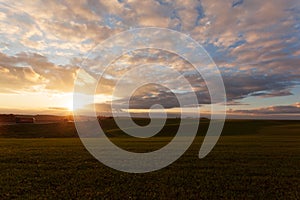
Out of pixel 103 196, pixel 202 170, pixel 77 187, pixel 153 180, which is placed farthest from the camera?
pixel 202 170

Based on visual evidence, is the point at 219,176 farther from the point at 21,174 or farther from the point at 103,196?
the point at 21,174

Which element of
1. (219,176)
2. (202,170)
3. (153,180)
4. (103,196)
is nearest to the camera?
(103,196)

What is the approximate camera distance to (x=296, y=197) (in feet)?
43.1

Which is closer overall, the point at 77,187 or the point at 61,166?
the point at 77,187

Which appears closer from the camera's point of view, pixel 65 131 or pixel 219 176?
pixel 219 176

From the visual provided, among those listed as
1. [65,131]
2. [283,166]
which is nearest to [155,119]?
[65,131]

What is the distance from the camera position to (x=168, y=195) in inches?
516

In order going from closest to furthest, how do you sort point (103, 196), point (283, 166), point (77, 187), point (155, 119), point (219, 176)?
point (103, 196) → point (77, 187) → point (219, 176) → point (283, 166) → point (155, 119)

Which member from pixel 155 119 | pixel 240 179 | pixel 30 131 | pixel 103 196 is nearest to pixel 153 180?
pixel 103 196

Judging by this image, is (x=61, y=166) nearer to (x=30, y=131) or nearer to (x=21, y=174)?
(x=21, y=174)

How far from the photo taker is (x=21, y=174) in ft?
55.3

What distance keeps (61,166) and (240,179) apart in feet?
42.1

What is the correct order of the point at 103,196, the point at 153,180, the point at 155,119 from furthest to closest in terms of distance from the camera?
the point at 155,119
the point at 153,180
the point at 103,196

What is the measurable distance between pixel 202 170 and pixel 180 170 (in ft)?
5.25
